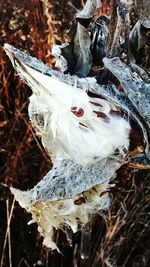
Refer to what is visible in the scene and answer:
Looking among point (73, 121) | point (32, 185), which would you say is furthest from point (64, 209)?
point (32, 185)

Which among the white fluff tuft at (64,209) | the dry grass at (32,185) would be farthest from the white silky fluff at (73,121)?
the dry grass at (32,185)

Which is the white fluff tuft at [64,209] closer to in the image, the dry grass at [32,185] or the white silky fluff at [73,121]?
the white silky fluff at [73,121]

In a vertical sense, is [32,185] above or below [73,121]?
below

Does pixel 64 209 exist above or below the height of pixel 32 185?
above

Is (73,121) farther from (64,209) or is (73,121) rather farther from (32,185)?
(32,185)

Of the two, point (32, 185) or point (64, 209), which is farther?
point (32, 185)

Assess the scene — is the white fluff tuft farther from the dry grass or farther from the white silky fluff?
the dry grass
